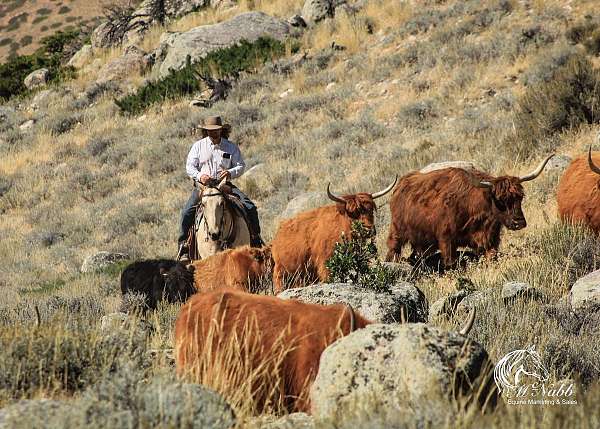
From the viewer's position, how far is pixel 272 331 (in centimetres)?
466

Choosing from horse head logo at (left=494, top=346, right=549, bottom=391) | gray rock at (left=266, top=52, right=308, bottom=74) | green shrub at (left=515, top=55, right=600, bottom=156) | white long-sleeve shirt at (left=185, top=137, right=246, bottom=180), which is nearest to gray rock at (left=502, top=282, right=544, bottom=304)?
horse head logo at (left=494, top=346, right=549, bottom=391)

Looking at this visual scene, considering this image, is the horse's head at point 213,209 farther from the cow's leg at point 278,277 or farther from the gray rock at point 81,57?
the gray rock at point 81,57

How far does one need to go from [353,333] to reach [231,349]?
0.77 metres

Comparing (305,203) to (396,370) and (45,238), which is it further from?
(396,370)

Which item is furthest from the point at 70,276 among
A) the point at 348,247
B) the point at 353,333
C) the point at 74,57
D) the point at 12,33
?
the point at 12,33

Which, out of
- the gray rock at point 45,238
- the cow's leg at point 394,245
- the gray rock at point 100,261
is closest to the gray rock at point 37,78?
the gray rock at point 45,238

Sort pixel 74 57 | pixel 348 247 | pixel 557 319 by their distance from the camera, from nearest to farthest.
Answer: pixel 557 319, pixel 348 247, pixel 74 57

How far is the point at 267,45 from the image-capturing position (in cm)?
2688

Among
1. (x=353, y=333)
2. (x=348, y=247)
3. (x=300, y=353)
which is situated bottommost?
(x=348, y=247)

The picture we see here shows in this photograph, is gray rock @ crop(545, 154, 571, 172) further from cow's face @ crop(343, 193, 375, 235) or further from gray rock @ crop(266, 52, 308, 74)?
gray rock @ crop(266, 52, 308, 74)

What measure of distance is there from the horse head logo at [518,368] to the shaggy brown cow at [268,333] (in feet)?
1.89

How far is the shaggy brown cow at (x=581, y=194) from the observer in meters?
9.73

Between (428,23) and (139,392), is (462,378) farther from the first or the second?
(428,23)

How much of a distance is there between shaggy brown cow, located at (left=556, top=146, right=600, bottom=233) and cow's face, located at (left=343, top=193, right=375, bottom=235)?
252 cm
